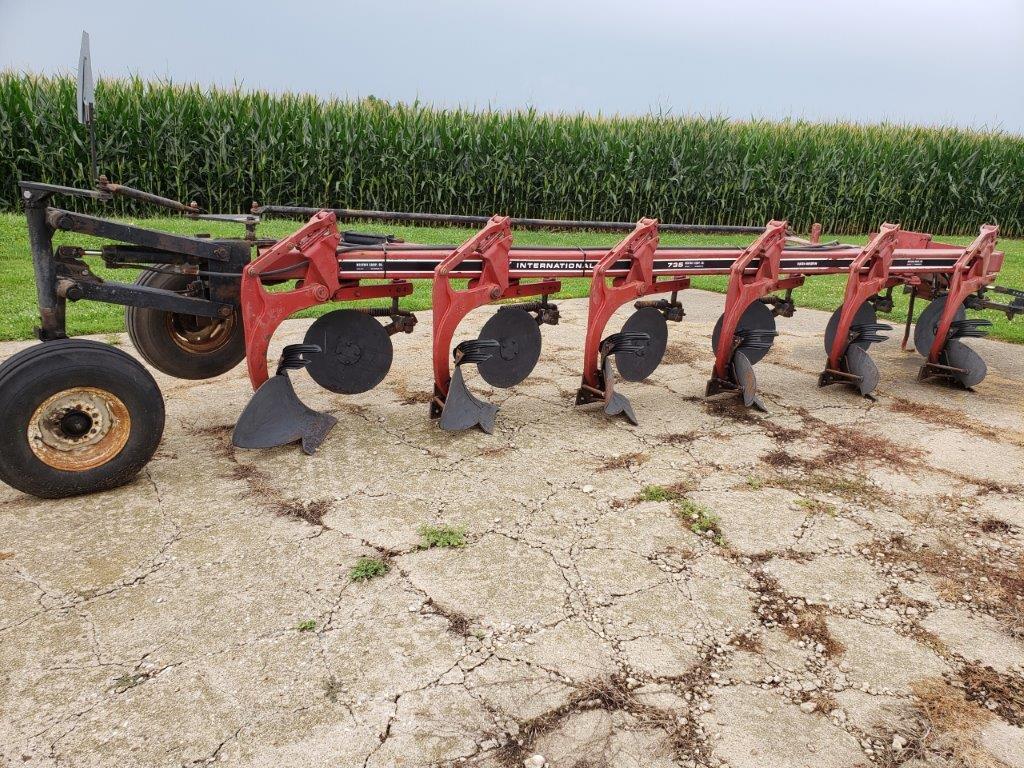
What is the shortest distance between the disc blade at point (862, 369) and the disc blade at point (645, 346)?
140 centimetres

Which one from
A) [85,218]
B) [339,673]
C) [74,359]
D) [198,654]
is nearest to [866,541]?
[339,673]

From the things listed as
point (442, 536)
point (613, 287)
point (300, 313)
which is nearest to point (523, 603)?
point (442, 536)

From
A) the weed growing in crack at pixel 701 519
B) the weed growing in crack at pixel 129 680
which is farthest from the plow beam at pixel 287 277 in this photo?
the weed growing in crack at pixel 701 519

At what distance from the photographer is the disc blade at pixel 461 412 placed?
14.0 feet

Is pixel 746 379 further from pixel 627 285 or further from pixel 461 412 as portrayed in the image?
pixel 461 412

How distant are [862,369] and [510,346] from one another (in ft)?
8.16

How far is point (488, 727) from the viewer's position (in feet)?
7.13

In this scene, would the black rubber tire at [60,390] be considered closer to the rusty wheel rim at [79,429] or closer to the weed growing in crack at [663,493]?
the rusty wheel rim at [79,429]

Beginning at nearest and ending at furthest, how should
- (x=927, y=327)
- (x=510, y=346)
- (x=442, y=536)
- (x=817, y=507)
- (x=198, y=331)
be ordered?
(x=442, y=536)
(x=817, y=507)
(x=198, y=331)
(x=510, y=346)
(x=927, y=327)

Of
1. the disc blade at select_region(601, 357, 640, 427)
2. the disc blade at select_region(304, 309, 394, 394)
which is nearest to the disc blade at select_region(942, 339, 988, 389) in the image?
the disc blade at select_region(601, 357, 640, 427)

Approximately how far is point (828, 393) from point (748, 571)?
2.78 meters

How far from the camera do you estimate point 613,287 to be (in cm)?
466

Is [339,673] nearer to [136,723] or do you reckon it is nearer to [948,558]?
[136,723]

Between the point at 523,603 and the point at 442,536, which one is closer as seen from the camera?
the point at 523,603
